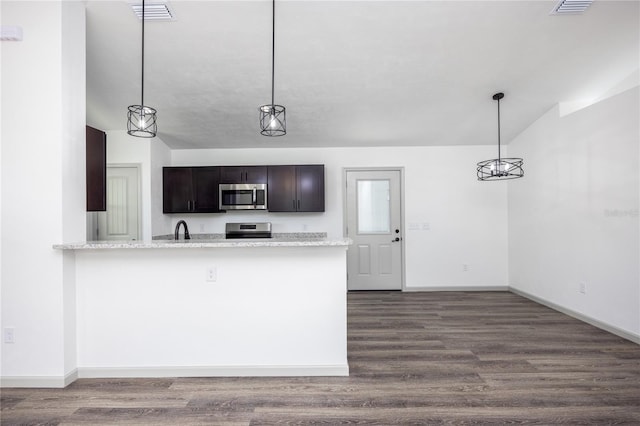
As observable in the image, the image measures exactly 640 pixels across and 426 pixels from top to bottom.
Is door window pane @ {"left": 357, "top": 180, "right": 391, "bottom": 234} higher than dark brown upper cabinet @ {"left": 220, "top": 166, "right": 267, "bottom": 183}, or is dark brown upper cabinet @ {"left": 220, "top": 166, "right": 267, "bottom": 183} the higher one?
dark brown upper cabinet @ {"left": 220, "top": 166, "right": 267, "bottom": 183}

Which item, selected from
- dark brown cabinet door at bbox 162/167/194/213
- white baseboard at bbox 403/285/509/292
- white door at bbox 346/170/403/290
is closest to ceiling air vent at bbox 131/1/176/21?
dark brown cabinet door at bbox 162/167/194/213

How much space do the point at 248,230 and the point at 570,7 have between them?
14.6 ft

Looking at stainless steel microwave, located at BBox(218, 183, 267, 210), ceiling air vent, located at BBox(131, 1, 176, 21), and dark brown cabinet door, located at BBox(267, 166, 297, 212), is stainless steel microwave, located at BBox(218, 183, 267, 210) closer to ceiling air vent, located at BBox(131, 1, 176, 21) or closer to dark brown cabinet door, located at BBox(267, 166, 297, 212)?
dark brown cabinet door, located at BBox(267, 166, 297, 212)

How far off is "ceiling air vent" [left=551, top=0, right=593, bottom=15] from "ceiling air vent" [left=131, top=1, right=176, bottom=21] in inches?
123

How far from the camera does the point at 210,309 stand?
259 cm

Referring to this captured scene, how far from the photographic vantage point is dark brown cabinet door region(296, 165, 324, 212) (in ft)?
16.6

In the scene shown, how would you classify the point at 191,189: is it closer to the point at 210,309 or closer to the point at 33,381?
the point at 210,309

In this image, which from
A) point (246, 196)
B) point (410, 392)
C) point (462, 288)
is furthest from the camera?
point (462, 288)

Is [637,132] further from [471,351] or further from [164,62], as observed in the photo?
[164,62]

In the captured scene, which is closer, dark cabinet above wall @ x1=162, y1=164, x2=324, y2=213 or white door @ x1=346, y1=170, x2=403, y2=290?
dark cabinet above wall @ x1=162, y1=164, x2=324, y2=213

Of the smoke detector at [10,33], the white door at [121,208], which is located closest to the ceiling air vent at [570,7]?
the smoke detector at [10,33]

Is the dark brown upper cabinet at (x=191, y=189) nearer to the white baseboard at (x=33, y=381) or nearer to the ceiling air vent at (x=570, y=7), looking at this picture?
the white baseboard at (x=33, y=381)

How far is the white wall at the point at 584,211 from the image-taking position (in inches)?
130

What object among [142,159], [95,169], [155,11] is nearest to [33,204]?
[95,169]
